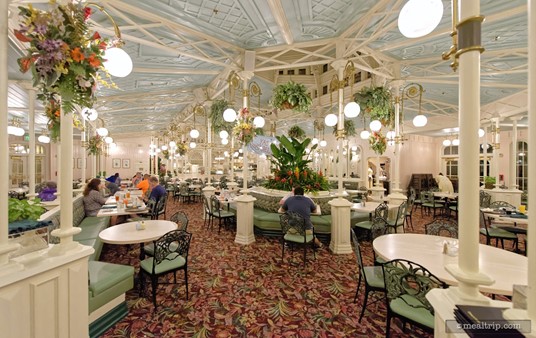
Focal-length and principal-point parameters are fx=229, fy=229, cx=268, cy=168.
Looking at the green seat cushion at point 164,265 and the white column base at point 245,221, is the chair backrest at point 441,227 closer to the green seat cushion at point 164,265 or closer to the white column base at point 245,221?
the white column base at point 245,221

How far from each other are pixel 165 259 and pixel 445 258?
11.6 ft

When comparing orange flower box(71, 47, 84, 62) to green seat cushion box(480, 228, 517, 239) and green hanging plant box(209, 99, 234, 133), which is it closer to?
green hanging plant box(209, 99, 234, 133)

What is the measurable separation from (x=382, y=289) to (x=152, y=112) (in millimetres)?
13265

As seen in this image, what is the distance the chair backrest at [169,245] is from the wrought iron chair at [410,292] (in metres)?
2.55

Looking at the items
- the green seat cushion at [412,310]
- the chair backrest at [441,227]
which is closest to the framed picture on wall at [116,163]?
the chair backrest at [441,227]

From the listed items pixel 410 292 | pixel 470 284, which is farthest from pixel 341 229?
pixel 470 284

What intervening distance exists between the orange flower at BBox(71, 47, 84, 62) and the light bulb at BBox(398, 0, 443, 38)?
2.93 meters

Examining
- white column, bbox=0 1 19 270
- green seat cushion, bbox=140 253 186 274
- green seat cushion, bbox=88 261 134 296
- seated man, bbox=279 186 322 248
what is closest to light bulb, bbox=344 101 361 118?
seated man, bbox=279 186 322 248

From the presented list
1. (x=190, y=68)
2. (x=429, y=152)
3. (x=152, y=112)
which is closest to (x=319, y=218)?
(x=190, y=68)

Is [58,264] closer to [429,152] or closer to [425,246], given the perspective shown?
[425,246]

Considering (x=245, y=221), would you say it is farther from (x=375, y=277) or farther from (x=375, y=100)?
(x=375, y=100)

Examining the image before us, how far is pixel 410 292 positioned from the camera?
2.26 metres

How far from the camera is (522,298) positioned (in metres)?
1.24

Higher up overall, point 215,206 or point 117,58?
point 117,58
